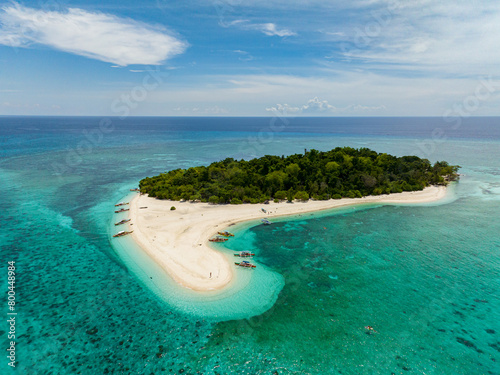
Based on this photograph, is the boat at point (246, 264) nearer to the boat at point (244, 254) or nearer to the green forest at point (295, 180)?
the boat at point (244, 254)

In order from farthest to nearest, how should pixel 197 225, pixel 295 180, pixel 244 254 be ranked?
pixel 295 180 < pixel 197 225 < pixel 244 254

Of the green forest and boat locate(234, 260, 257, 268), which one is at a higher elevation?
the green forest

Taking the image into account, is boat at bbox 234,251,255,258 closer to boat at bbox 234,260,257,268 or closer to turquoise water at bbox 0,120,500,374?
turquoise water at bbox 0,120,500,374

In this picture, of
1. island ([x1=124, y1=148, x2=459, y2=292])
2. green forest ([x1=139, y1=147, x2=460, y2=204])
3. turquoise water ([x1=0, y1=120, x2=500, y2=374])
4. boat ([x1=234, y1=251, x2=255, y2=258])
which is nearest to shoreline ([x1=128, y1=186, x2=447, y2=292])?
island ([x1=124, y1=148, x2=459, y2=292])

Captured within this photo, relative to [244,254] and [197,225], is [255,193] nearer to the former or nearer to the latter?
[197,225]

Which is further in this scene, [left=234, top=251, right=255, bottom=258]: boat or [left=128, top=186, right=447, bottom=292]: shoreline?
[left=234, top=251, right=255, bottom=258]: boat

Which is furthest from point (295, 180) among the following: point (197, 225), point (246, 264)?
point (246, 264)
